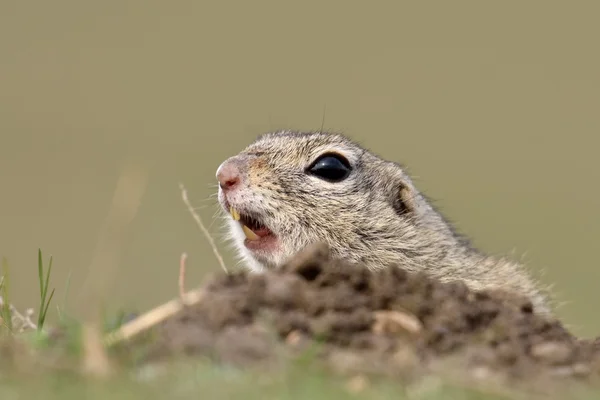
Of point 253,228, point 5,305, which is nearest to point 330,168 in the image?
point 253,228

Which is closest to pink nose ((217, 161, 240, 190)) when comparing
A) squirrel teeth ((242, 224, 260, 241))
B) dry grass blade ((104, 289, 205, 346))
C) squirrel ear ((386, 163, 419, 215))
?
squirrel teeth ((242, 224, 260, 241))

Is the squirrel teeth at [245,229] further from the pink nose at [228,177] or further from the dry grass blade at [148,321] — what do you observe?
the dry grass blade at [148,321]

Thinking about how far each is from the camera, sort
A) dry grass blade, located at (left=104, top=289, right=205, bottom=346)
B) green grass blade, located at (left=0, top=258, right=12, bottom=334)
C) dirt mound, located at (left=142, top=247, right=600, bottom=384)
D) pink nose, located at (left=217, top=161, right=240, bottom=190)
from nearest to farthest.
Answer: dirt mound, located at (left=142, top=247, right=600, bottom=384) → dry grass blade, located at (left=104, top=289, right=205, bottom=346) → green grass blade, located at (left=0, top=258, right=12, bottom=334) → pink nose, located at (left=217, top=161, right=240, bottom=190)

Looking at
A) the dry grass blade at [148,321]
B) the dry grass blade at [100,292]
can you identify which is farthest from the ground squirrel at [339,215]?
the dry grass blade at [100,292]

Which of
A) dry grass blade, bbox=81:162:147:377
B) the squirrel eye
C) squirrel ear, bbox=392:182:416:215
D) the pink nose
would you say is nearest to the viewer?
dry grass blade, bbox=81:162:147:377

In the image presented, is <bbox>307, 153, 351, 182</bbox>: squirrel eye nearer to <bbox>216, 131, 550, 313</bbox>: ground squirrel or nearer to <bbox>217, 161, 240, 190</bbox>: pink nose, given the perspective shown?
<bbox>216, 131, 550, 313</bbox>: ground squirrel

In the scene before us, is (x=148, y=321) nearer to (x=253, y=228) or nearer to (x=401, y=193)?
(x=253, y=228)

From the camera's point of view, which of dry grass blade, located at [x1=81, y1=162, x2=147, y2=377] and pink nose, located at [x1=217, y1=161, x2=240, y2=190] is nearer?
dry grass blade, located at [x1=81, y1=162, x2=147, y2=377]
